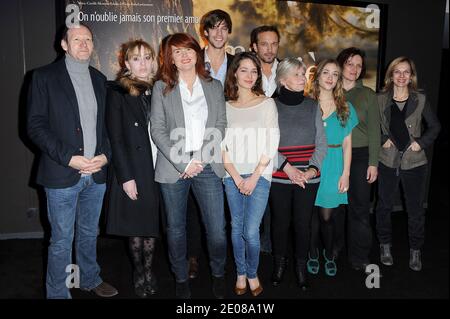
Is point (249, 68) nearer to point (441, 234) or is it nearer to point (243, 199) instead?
point (243, 199)

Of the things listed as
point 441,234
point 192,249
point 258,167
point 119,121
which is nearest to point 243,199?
point 258,167

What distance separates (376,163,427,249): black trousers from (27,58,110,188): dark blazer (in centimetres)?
232

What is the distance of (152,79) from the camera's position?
2.64m

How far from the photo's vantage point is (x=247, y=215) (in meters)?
2.70

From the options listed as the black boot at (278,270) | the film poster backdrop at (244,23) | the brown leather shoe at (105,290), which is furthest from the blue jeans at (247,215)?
the film poster backdrop at (244,23)

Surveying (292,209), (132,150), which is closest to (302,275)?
(292,209)

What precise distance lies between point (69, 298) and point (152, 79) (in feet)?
4.99

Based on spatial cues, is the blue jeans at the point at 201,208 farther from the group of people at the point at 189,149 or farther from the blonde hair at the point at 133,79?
the blonde hair at the point at 133,79

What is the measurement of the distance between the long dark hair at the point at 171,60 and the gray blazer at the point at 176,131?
3 centimetres

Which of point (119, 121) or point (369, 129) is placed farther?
point (369, 129)

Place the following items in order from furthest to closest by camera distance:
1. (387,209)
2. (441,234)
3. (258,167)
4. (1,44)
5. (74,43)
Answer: (441,234)
(1,44)
(387,209)
(258,167)
(74,43)

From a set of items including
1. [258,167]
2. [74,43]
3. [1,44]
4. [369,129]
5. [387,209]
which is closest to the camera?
[74,43]

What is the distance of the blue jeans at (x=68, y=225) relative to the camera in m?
2.46

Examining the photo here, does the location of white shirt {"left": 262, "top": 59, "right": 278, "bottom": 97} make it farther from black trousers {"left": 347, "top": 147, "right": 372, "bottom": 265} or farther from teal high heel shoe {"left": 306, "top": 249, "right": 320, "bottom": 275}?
teal high heel shoe {"left": 306, "top": 249, "right": 320, "bottom": 275}
